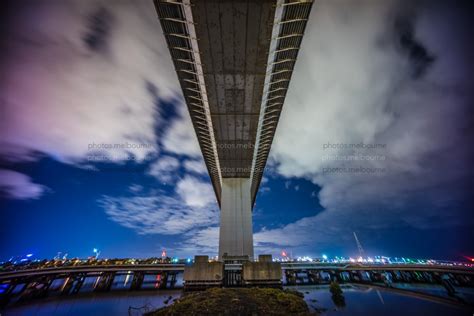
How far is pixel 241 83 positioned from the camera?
18.0 m

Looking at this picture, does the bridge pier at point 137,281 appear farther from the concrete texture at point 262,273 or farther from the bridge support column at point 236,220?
the concrete texture at point 262,273

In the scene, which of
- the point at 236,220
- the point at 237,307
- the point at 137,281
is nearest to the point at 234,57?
the point at 237,307

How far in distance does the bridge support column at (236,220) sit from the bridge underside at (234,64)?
0.34 meters

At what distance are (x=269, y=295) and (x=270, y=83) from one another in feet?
60.9

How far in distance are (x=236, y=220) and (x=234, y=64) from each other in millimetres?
24561

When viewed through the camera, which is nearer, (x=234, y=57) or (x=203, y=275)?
(x=234, y=57)

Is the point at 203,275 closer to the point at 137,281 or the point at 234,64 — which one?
the point at 234,64

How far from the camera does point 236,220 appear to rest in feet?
104

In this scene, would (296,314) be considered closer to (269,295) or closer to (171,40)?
(269,295)

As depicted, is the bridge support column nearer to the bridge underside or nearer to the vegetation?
the bridge underside

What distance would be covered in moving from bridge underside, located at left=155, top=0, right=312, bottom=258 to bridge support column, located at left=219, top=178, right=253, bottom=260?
34 cm

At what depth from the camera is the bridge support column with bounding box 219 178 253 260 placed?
29.5 m

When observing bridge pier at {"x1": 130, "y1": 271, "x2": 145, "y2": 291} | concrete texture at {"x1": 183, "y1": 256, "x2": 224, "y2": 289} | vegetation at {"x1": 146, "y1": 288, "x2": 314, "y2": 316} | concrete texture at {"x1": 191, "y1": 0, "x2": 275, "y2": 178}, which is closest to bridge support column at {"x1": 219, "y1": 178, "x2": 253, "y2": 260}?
concrete texture at {"x1": 183, "y1": 256, "x2": 224, "y2": 289}

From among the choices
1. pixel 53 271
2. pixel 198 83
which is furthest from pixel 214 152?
pixel 53 271
